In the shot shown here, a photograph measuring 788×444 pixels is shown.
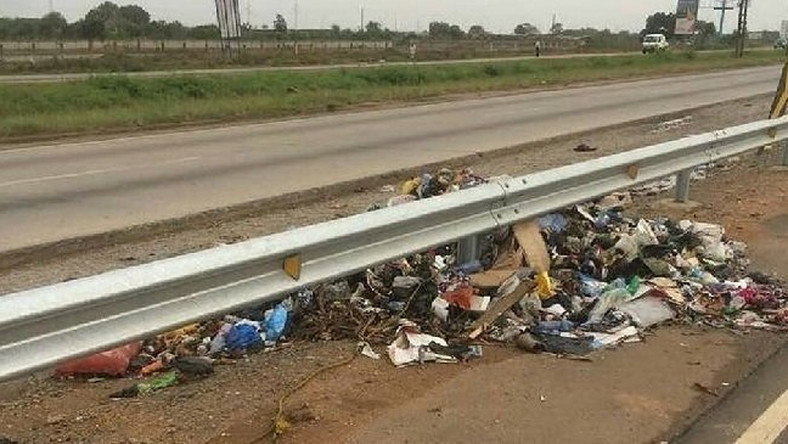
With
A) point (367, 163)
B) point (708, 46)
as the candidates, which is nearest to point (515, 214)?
point (367, 163)

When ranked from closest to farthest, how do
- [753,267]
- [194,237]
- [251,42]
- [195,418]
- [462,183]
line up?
[195,418] → [753,267] → [462,183] → [194,237] → [251,42]

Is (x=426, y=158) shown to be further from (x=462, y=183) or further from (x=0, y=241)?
(x=0, y=241)

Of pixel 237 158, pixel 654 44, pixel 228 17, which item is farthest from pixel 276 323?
pixel 654 44

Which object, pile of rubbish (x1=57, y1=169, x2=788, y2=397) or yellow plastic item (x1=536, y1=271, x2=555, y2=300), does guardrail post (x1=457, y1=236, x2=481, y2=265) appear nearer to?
pile of rubbish (x1=57, y1=169, x2=788, y2=397)

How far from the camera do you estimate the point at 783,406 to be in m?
4.33

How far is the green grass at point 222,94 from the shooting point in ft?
68.2

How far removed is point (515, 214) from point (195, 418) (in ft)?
8.82

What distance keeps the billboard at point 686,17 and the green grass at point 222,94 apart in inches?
2842

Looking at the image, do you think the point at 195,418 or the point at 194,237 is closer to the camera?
the point at 195,418

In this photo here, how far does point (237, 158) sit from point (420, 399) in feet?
35.3

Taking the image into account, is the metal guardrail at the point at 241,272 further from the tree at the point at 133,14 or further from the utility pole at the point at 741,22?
the tree at the point at 133,14

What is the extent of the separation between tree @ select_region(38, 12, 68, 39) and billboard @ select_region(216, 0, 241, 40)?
26.8 m

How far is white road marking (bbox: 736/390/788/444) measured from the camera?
3.95 metres

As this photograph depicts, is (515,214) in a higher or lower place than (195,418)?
higher
